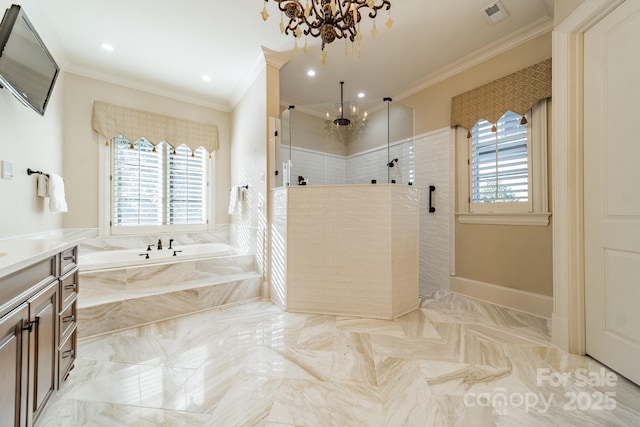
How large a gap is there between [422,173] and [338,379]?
2.69 metres

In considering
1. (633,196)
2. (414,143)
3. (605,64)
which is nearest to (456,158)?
(414,143)

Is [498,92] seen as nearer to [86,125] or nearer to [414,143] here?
[414,143]

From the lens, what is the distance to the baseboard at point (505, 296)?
2366 mm

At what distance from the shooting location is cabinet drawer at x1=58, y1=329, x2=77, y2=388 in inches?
54.2

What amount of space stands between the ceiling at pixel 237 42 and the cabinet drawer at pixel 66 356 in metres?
2.59

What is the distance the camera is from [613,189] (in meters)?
1.56

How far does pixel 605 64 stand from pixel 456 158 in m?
1.44

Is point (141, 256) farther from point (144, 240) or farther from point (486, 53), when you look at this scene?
point (486, 53)

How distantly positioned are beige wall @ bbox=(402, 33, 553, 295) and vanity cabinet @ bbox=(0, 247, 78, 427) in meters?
3.47

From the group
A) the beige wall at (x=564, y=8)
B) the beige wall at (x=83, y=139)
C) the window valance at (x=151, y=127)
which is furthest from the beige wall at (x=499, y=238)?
the beige wall at (x=83, y=139)

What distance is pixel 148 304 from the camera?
2289 millimetres

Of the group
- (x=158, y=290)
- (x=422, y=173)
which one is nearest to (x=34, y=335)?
(x=158, y=290)

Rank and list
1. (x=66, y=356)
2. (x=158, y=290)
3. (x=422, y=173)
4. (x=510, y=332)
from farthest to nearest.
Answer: (x=422, y=173) → (x=158, y=290) → (x=510, y=332) → (x=66, y=356)

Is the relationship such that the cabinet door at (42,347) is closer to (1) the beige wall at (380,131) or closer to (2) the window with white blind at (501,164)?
(1) the beige wall at (380,131)
